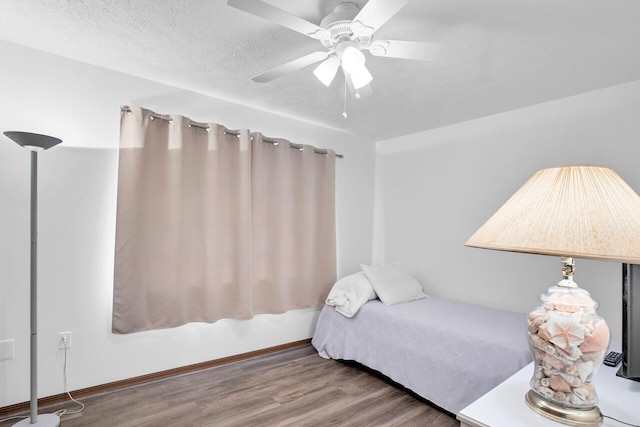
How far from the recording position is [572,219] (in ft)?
3.01

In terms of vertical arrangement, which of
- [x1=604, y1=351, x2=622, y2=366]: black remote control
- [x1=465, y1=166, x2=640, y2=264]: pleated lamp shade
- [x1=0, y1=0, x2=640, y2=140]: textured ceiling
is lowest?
[x1=604, y1=351, x2=622, y2=366]: black remote control

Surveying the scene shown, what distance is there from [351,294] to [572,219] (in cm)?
249

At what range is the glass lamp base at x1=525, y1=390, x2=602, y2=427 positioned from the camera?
38.2 inches

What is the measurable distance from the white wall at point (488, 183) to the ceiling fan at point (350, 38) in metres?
1.85

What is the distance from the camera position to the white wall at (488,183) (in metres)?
2.58

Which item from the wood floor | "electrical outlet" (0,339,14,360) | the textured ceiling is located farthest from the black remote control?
"electrical outlet" (0,339,14,360)

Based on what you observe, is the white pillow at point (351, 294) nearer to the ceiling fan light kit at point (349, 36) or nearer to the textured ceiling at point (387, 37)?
the textured ceiling at point (387, 37)

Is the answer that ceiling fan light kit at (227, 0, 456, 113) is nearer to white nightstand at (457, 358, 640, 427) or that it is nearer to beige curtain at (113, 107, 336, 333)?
beige curtain at (113, 107, 336, 333)

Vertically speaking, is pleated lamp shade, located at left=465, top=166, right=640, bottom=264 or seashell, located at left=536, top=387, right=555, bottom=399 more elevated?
pleated lamp shade, located at left=465, top=166, right=640, bottom=264

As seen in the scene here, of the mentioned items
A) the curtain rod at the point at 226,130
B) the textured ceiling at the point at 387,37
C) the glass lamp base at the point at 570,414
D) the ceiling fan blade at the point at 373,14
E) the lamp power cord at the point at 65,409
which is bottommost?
the lamp power cord at the point at 65,409

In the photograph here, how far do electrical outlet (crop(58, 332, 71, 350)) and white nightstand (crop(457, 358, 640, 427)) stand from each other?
259cm

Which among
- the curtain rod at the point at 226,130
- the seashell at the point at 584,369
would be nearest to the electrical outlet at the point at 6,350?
the curtain rod at the point at 226,130

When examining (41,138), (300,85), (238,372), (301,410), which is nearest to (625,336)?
(301,410)

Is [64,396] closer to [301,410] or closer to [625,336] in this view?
[301,410]
